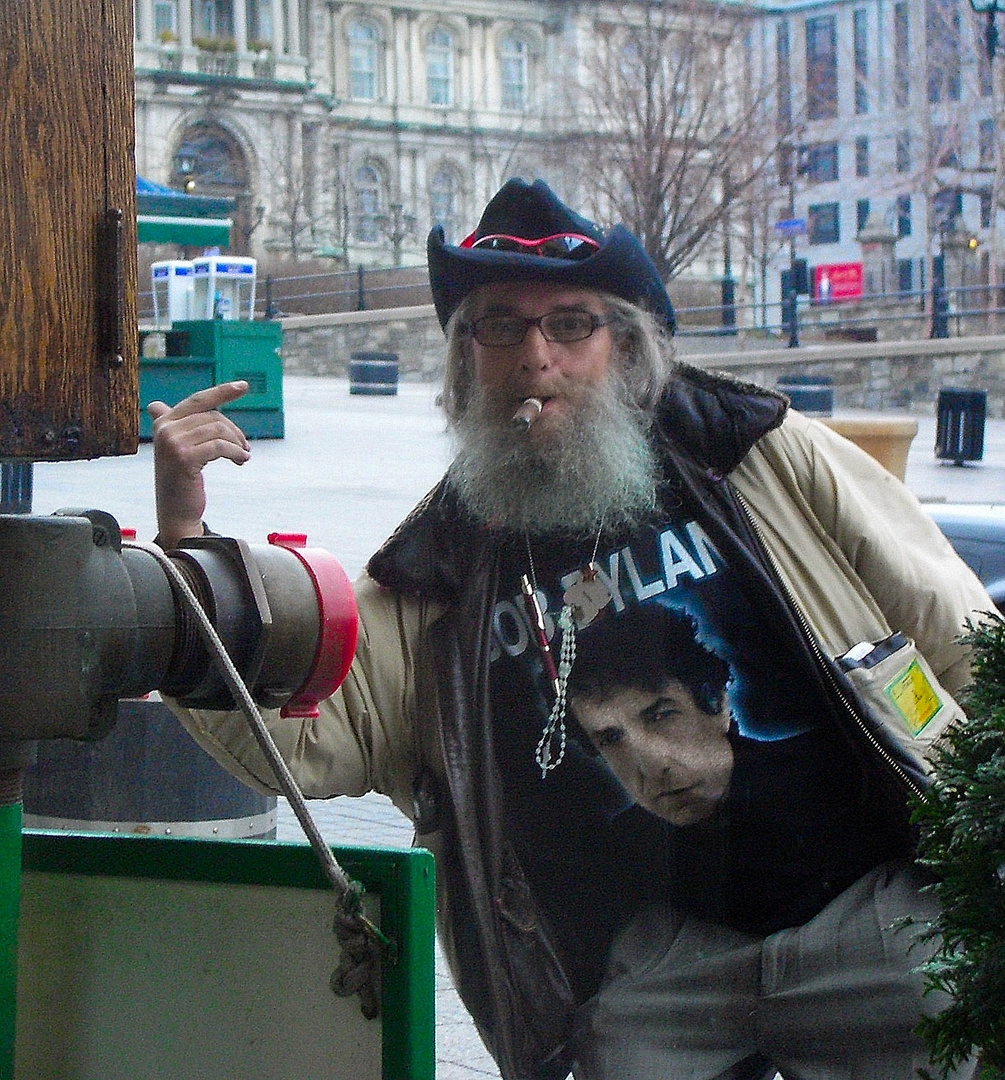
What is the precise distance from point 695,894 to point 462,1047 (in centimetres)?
168

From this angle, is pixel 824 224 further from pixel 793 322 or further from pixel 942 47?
pixel 793 322

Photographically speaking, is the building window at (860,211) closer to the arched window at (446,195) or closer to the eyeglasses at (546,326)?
the arched window at (446,195)

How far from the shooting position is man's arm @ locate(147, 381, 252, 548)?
227 centimetres

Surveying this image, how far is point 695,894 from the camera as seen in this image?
258 cm

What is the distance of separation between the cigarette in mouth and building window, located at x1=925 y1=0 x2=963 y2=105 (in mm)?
40416

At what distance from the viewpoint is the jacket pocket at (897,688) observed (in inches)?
97.0

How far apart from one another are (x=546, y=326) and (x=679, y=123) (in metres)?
31.8

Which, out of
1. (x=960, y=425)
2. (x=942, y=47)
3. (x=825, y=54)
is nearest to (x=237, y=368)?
(x=960, y=425)

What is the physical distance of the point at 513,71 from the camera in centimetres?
6988

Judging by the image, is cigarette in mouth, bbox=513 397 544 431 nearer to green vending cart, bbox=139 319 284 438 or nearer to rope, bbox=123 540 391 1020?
rope, bbox=123 540 391 1020

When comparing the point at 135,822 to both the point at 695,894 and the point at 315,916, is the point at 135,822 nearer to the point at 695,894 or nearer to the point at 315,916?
the point at 695,894

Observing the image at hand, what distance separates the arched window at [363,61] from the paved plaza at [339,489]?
50.4m

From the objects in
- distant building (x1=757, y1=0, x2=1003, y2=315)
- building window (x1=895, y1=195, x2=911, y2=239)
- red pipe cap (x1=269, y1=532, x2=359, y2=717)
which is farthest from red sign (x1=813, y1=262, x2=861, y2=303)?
red pipe cap (x1=269, y1=532, x2=359, y2=717)

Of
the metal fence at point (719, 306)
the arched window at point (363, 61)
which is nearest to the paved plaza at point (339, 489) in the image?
the metal fence at point (719, 306)
